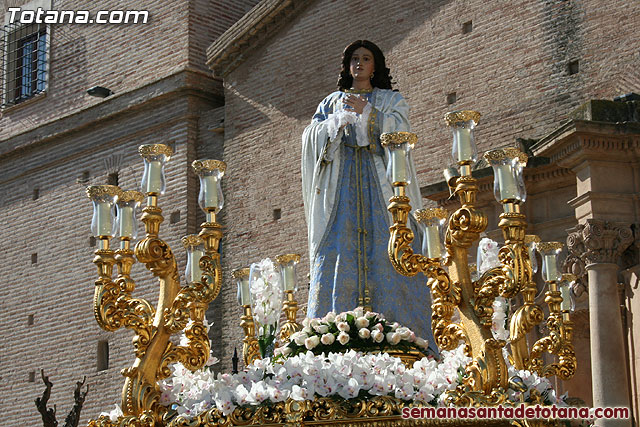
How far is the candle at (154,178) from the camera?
21.5 ft

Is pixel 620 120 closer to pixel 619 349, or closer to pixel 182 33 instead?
pixel 619 349

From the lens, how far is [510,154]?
19.9ft

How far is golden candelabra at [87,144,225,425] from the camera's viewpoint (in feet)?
21.1

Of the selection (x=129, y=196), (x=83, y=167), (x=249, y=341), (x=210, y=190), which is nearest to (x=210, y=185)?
(x=210, y=190)

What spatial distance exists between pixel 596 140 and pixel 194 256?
6.28 metres

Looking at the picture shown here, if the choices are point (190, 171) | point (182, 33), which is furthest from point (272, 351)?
point (182, 33)

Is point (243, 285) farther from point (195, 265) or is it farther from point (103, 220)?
point (103, 220)

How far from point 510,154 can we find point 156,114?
45.8 feet

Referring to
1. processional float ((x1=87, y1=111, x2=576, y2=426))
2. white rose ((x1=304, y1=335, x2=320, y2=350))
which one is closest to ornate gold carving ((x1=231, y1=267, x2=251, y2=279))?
processional float ((x1=87, y1=111, x2=576, y2=426))

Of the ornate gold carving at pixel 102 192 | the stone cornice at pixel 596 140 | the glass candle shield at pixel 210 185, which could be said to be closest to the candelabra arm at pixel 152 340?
the ornate gold carving at pixel 102 192

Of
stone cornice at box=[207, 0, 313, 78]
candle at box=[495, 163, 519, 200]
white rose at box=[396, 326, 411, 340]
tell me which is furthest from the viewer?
stone cornice at box=[207, 0, 313, 78]

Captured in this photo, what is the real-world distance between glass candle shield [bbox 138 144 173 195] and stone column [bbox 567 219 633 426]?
6072 mm

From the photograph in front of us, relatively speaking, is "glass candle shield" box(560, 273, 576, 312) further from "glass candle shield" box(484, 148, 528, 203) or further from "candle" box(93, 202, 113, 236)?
"candle" box(93, 202, 113, 236)

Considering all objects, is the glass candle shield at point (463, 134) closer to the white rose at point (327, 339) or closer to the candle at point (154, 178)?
the white rose at point (327, 339)
